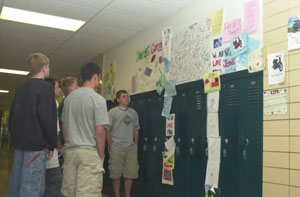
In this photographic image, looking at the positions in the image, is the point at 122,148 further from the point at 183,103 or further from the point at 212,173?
the point at 212,173

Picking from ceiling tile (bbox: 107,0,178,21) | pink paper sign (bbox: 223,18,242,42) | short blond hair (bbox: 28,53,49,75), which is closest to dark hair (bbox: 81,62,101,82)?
short blond hair (bbox: 28,53,49,75)

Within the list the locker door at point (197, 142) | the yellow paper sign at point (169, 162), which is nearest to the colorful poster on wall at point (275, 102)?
the locker door at point (197, 142)

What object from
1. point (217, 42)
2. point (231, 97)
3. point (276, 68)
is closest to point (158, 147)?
point (231, 97)

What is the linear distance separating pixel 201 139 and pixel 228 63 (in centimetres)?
85

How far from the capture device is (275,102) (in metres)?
2.64

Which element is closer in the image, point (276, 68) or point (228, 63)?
point (276, 68)

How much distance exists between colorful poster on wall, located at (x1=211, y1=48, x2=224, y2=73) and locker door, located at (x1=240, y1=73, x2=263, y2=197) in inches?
18.3

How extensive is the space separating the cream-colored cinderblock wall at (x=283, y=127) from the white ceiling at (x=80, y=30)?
4.75 feet

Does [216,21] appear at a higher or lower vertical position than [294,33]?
higher

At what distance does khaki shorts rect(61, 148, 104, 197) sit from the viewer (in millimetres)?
2373

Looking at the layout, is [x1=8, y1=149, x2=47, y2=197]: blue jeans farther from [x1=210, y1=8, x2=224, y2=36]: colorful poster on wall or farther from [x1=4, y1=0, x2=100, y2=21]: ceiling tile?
[x1=4, y1=0, x2=100, y2=21]: ceiling tile

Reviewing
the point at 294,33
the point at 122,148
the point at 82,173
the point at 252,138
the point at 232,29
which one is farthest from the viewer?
the point at 122,148

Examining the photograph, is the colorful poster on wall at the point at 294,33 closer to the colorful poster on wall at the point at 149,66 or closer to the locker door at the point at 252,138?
the locker door at the point at 252,138

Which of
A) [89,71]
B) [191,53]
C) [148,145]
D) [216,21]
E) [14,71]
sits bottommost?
[148,145]
